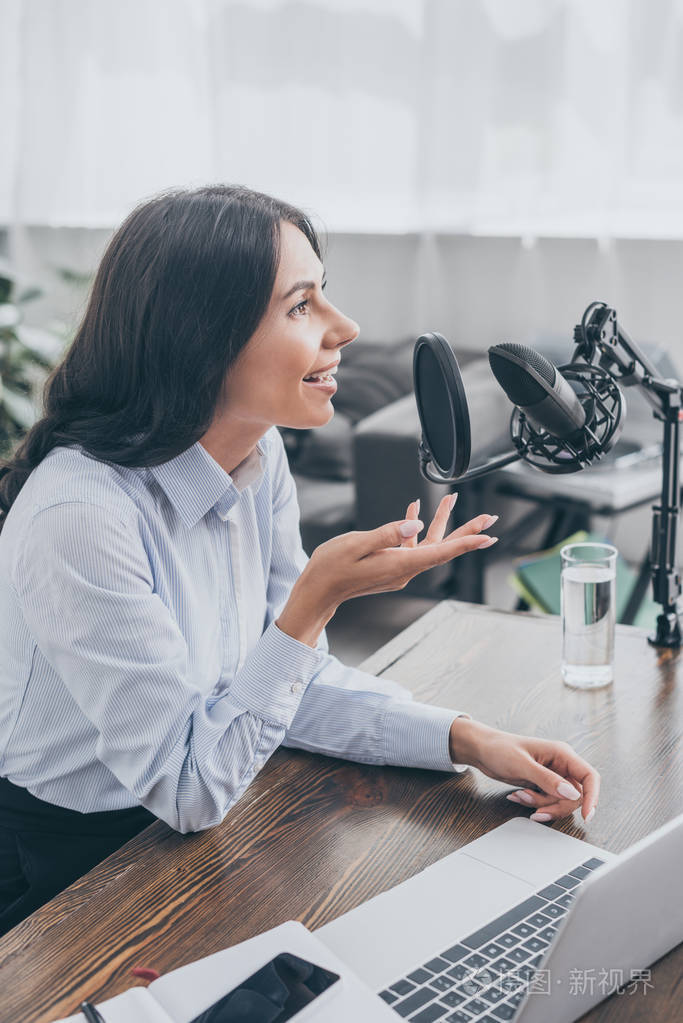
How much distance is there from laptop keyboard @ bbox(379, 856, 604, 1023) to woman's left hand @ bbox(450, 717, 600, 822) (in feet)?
0.45

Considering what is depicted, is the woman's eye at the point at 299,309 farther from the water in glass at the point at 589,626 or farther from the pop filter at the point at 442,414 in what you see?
the water in glass at the point at 589,626

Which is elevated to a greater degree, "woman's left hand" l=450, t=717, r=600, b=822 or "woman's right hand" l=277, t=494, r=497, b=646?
"woman's right hand" l=277, t=494, r=497, b=646

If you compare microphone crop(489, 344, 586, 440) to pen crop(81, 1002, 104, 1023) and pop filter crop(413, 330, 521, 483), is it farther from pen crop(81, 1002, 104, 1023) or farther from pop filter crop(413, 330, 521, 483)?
pen crop(81, 1002, 104, 1023)

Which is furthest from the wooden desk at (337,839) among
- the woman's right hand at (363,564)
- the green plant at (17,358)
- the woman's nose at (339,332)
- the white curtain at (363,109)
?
the green plant at (17,358)

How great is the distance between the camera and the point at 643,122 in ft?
9.48

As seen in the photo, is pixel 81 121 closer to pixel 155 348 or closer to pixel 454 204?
pixel 454 204

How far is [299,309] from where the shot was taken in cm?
109

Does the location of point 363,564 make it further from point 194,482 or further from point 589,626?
point 589,626

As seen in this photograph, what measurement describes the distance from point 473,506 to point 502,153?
1135 millimetres

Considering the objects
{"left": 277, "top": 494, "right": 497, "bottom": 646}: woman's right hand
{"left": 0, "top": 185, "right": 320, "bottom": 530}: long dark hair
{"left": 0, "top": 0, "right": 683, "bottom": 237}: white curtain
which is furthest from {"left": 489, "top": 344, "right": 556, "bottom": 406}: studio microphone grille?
{"left": 0, "top": 0, "right": 683, "bottom": 237}: white curtain

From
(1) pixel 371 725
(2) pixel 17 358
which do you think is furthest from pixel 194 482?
(2) pixel 17 358

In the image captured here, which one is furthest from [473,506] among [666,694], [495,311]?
[666,694]

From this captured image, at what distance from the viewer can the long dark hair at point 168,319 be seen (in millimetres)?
1037

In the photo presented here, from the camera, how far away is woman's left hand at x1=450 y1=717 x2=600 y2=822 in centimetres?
97
